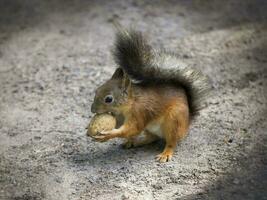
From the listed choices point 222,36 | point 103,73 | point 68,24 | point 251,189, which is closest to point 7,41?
point 68,24

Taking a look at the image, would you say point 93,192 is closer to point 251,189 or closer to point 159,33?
point 251,189

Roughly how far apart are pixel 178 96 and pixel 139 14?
244 centimetres

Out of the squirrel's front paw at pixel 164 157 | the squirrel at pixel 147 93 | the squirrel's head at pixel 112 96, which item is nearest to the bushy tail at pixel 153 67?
the squirrel at pixel 147 93

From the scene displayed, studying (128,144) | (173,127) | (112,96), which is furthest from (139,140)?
(112,96)

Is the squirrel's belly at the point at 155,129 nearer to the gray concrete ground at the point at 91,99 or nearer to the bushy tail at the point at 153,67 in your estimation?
the gray concrete ground at the point at 91,99

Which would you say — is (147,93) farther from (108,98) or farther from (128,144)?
(128,144)

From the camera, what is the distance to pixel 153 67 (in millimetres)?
3828

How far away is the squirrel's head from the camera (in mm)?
3658

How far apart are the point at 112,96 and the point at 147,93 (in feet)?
0.87

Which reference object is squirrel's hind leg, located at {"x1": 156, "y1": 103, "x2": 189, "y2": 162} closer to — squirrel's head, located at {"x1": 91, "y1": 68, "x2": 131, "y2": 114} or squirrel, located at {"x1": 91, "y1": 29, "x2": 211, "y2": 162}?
squirrel, located at {"x1": 91, "y1": 29, "x2": 211, "y2": 162}

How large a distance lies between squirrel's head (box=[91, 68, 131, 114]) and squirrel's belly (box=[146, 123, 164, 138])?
0.25 meters

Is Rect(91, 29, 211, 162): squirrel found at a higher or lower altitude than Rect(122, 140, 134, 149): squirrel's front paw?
higher

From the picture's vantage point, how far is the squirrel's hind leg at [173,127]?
378 cm

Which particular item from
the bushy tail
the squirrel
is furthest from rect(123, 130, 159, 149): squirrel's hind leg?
the bushy tail
